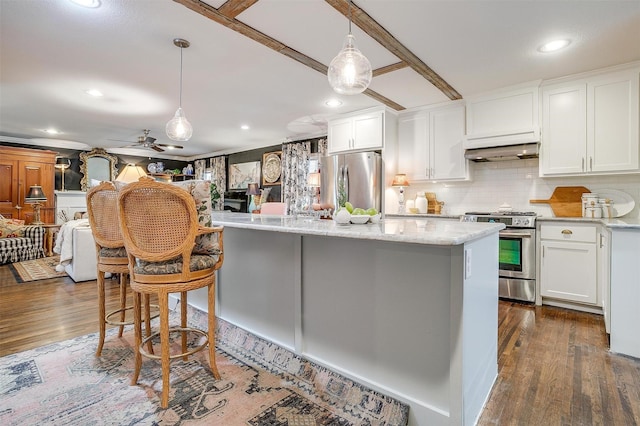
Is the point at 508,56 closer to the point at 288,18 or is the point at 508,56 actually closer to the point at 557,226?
the point at 557,226

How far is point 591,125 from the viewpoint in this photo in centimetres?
335

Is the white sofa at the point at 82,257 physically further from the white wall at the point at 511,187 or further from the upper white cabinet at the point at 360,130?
the white wall at the point at 511,187

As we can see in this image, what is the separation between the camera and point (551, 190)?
3836 millimetres

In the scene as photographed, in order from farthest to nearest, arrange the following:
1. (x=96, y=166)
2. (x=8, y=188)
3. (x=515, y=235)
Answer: (x=96, y=166), (x=8, y=188), (x=515, y=235)

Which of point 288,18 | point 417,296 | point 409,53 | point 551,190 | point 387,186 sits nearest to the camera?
point 417,296

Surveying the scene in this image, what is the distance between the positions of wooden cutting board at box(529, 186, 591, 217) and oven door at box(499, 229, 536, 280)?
64 centimetres

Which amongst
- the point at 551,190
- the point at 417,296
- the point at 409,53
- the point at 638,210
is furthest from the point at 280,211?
the point at 638,210

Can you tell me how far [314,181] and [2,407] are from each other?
4.51m

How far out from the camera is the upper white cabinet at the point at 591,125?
10.4ft

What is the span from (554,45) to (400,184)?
2.26 metres

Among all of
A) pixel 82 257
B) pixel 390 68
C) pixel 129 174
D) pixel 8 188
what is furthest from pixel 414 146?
pixel 8 188

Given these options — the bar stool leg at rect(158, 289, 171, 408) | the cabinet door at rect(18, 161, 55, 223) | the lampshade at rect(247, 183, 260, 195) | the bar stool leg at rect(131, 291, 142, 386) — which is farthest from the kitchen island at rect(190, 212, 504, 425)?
the cabinet door at rect(18, 161, 55, 223)

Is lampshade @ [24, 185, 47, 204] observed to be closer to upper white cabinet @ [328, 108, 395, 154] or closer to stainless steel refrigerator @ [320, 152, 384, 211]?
upper white cabinet @ [328, 108, 395, 154]

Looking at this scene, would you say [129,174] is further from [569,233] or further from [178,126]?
[569,233]
